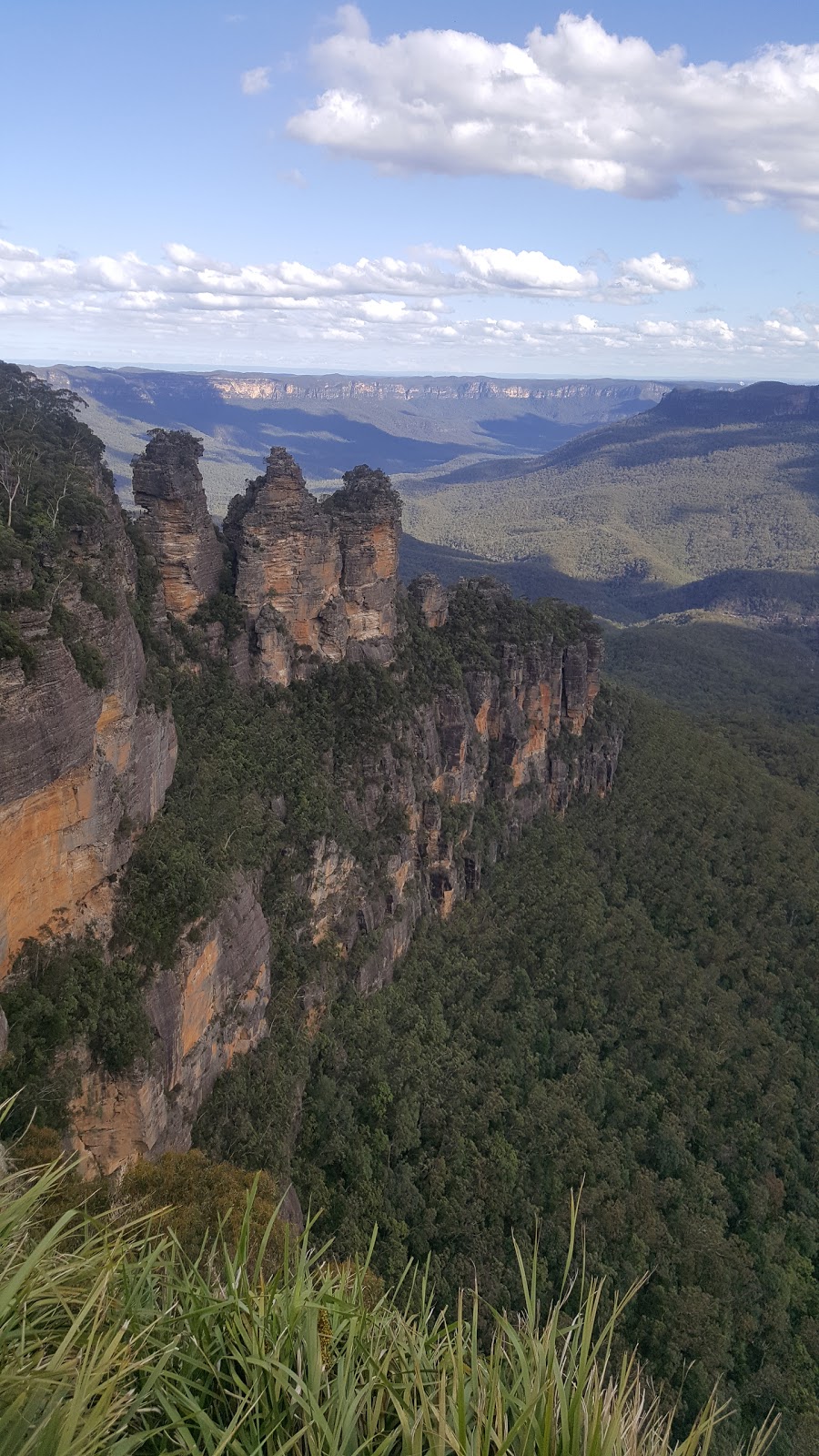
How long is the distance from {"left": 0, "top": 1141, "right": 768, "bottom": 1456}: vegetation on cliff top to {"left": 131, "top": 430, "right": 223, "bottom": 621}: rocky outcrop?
91.3 ft

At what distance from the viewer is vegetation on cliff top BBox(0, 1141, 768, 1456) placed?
19.9 feet

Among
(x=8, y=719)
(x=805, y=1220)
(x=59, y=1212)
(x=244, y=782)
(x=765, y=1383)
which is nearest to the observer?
(x=59, y=1212)

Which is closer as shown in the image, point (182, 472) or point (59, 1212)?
point (59, 1212)

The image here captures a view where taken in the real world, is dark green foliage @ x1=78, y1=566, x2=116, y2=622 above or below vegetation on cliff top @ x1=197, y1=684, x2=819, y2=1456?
above

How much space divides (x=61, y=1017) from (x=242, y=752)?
15460 mm

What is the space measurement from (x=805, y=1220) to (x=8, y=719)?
32.4 metres

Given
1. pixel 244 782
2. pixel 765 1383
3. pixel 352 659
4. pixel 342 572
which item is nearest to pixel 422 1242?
pixel 765 1383

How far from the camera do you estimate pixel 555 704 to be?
165ft

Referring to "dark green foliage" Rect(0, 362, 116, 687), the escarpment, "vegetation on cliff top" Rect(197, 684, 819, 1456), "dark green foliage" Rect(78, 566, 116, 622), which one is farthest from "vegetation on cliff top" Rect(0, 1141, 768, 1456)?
"dark green foliage" Rect(78, 566, 116, 622)

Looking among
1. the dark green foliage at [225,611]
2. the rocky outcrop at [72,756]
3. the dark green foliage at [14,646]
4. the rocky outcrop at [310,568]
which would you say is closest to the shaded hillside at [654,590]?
the rocky outcrop at [310,568]

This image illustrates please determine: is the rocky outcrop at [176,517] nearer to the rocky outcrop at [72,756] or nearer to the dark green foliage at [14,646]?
the rocky outcrop at [72,756]

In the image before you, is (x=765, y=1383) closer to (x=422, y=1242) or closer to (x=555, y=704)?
(x=422, y=1242)

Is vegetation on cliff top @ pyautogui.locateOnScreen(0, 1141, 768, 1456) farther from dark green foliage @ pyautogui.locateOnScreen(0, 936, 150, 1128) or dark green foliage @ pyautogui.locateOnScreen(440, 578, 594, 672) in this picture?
dark green foliage @ pyautogui.locateOnScreen(440, 578, 594, 672)

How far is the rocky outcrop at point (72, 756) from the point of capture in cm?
1836
